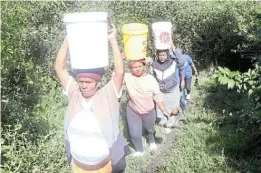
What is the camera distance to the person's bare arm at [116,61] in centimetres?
336

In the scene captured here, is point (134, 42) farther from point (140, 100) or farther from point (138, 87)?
point (140, 100)

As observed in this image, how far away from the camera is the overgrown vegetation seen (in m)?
4.73

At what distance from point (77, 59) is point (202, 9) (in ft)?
21.5

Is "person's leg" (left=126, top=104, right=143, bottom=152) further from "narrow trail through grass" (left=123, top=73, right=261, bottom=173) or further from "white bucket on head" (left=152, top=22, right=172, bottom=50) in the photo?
"white bucket on head" (left=152, top=22, right=172, bottom=50)

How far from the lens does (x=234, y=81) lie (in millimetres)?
3688

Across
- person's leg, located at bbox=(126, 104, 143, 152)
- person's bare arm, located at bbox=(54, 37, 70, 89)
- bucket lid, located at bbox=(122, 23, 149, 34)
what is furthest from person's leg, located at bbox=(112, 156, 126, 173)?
bucket lid, located at bbox=(122, 23, 149, 34)

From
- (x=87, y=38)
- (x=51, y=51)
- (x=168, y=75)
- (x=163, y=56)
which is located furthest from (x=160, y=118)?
(x=87, y=38)

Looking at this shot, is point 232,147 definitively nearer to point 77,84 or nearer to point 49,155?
point 49,155

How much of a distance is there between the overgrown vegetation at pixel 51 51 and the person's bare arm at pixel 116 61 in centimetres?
86

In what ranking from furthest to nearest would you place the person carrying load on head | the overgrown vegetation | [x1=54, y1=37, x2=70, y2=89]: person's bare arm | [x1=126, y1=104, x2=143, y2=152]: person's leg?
[x1=126, y1=104, x2=143, y2=152]: person's leg < the overgrown vegetation < [x1=54, y1=37, x2=70, y2=89]: person's bare arm < the person carrying load on head

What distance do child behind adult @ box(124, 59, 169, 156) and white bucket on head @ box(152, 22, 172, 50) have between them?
2.92ft

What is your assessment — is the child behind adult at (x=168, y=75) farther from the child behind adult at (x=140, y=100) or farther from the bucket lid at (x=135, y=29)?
the bucket lid at (x=135, y=29)

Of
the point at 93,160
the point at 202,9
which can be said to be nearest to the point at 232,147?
the point at 93,160

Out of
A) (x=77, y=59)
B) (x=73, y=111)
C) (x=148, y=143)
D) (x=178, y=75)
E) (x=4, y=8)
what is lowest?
(x=148, y=143)
